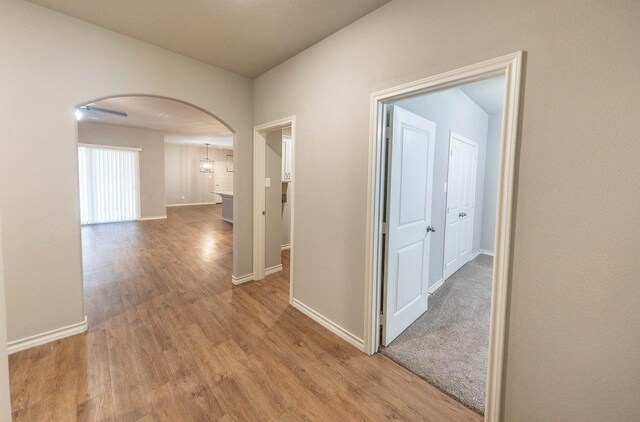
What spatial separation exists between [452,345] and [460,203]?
2413mm

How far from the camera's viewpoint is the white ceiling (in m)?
3.37

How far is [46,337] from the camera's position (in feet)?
7.30

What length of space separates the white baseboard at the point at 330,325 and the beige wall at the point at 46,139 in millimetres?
1994

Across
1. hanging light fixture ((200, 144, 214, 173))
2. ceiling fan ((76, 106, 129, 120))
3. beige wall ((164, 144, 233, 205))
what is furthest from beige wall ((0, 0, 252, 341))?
hanging light fixture ((200, 144, 214, 173))

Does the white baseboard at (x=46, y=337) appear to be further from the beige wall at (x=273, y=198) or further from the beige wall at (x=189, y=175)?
the beige wall at (x=189, y=175)

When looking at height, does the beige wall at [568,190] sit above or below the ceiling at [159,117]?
below

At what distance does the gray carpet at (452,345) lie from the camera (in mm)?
1871

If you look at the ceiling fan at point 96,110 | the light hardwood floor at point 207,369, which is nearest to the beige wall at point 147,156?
the ceiling fan at point 96,110

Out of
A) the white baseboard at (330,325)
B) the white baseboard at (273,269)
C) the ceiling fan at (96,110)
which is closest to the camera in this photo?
the white baseboard at (330,325)

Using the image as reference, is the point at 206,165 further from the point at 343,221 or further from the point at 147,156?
the point at 343,221

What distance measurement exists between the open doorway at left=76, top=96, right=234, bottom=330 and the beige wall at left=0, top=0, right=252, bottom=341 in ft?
1.78

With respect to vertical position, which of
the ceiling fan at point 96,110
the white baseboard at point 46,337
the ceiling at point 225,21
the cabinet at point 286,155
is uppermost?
the ceiling fan at point 96,110

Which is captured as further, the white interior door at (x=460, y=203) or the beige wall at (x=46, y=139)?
the white interior door at (x=460, y=203)

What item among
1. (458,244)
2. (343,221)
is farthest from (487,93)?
(343,221)
